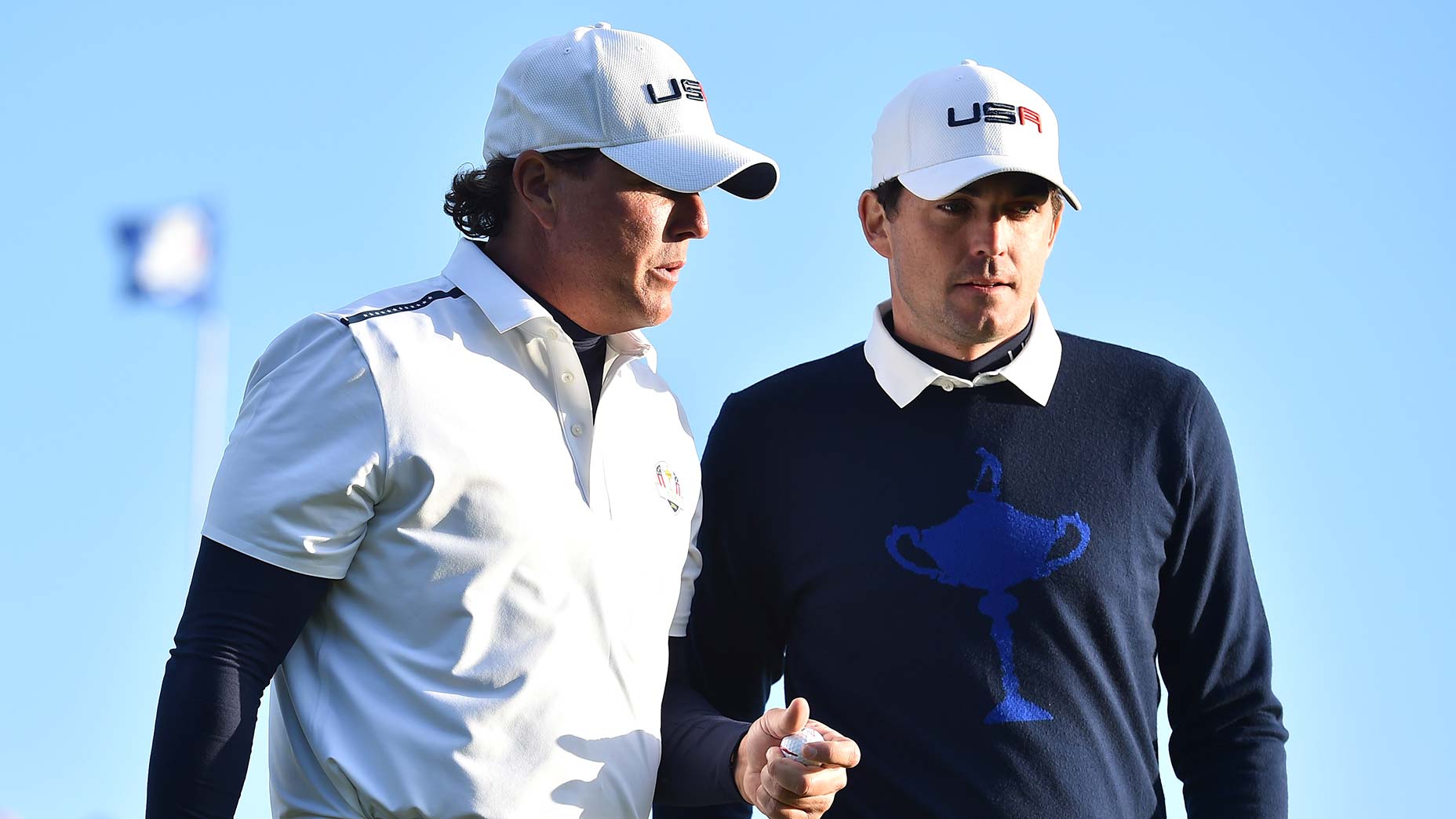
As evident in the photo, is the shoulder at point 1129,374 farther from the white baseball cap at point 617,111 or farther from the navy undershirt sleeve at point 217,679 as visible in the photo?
the navy undershirt sleeve at point 217,679

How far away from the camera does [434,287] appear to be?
152 inches

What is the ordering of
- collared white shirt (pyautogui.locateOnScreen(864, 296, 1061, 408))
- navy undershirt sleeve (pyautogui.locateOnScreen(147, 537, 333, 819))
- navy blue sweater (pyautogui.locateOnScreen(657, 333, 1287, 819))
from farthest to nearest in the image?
collared white shirt (pyautogui.locateOnScreen(864, 296, 1061, 408)) → navy blue sweater (pyautogui.locateOnScreen(657, 333, 1287, 819)) → navy undershirt sleeve (pyautogui.locateOnScreen(147, 537, 333, 819))

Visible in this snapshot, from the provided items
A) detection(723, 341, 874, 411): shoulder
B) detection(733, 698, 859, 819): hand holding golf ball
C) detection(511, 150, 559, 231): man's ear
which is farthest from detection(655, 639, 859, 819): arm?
detection(511, 150, 559, 231): man's ear

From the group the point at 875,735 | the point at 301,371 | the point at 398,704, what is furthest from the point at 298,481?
the point at 875,735

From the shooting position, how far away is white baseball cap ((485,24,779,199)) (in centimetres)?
393

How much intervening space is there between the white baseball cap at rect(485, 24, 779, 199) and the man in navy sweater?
660 mm

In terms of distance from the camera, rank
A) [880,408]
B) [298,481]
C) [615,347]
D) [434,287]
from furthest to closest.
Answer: [880,408]
[615,347]
[434,287]
[298,481]

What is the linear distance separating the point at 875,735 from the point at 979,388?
0.92 metres

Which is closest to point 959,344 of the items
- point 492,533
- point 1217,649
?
point 1217,649

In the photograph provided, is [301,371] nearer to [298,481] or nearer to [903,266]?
[298,481]

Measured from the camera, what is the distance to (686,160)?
12.9 feet

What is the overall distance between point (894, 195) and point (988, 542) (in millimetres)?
1013

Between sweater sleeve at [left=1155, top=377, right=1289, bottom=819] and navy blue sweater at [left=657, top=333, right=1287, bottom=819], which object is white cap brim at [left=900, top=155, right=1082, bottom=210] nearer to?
navy blue sweater at [left=657, top=333, right=1287, bottom=819]

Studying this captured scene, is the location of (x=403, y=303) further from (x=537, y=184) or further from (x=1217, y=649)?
(x=1217, y=649)
